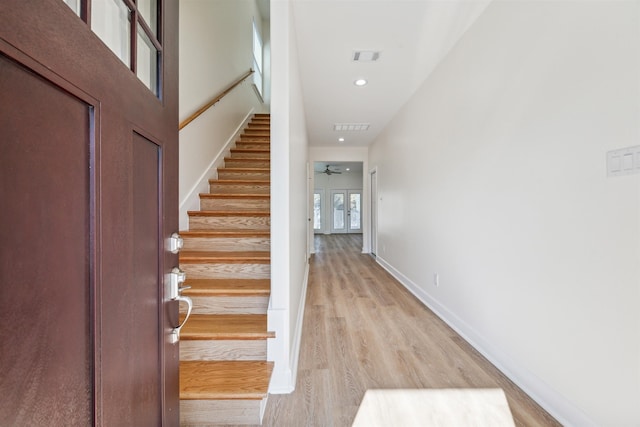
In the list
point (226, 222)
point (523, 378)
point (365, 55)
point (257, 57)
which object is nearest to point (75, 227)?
point (226, 222)

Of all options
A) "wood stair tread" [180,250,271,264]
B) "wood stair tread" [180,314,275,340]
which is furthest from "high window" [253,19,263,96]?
"wood stair tread" [180,314,275,340]

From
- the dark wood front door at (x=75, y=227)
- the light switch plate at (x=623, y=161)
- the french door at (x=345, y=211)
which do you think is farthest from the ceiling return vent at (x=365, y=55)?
the french door at (x=345, y=211)

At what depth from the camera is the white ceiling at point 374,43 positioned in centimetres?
204

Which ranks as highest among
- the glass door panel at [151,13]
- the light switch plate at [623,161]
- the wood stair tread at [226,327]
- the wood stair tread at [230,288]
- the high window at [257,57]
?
the high window at [257,57]

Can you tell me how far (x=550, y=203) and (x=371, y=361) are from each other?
58.4 inches

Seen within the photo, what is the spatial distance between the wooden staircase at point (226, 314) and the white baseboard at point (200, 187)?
0.20ft

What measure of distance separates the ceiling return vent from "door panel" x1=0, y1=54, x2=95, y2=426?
2579 millimetres

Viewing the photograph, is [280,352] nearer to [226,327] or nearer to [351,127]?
[226,327]

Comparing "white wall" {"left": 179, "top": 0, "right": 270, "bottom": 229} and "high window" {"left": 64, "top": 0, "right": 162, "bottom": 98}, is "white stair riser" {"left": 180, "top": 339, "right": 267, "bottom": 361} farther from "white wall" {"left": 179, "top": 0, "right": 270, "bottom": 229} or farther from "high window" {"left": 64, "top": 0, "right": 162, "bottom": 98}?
"high window" {"left": 64, "top": 0, "right": 162, "bottom": 98}

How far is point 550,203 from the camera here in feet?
4.99

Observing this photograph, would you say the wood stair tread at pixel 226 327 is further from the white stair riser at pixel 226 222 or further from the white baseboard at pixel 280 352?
the white stair riser at pixel 226 222

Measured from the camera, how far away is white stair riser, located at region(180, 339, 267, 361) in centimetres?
163

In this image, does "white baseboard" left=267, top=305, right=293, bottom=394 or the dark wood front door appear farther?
"white baseboard" left=267, top=305, right=293, bottom=394

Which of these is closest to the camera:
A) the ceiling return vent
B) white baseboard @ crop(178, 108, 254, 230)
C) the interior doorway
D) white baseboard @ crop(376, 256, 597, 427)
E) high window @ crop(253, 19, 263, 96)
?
white baseboard @ crop(376, 256, 597, 427)
